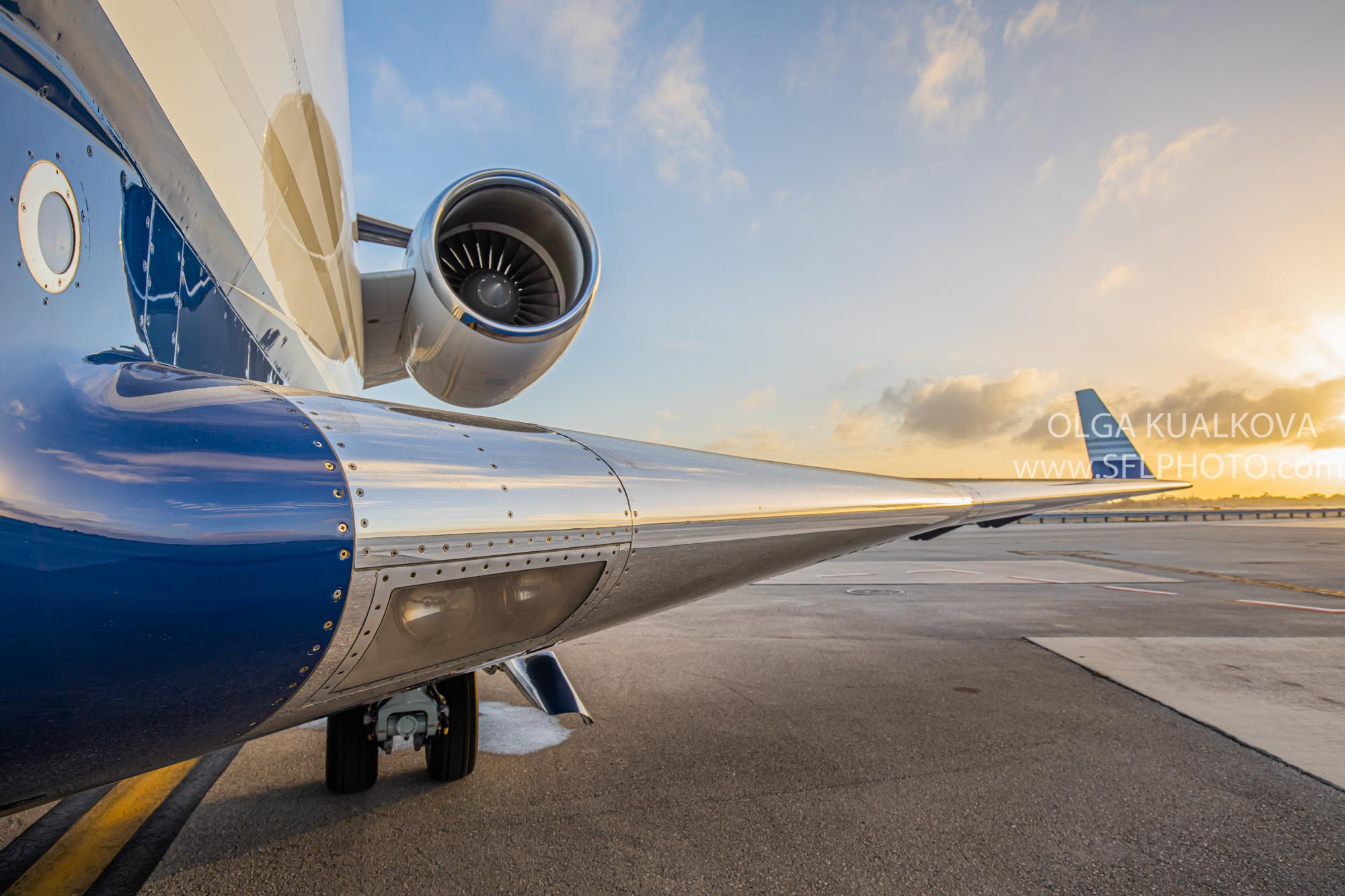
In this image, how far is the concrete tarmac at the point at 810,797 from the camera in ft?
8.45

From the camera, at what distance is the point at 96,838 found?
3033 millimetres

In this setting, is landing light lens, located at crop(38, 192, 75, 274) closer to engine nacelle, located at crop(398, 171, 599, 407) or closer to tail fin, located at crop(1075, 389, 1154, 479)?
engine nacelle, located at crop(398, 171, 599, 407)

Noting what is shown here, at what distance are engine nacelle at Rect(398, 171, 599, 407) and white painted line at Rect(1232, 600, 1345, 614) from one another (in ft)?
30.7

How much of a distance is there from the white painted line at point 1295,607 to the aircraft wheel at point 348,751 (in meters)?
10.2

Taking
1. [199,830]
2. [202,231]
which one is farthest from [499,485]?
[199,830]

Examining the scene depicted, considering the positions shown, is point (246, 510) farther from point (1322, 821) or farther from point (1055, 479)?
point (1055, 479)

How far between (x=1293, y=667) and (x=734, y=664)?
4376 millimetres

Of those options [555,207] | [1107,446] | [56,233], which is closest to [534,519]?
[56,233]

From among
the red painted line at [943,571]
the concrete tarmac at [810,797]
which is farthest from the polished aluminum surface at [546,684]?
the red painted line at [943,571]

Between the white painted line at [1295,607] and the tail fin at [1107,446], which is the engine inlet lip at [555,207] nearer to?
the white painted line at [1295,607]

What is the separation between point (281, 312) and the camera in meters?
3.42

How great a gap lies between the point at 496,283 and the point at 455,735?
127 inches

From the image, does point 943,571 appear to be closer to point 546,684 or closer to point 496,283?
point 496,283

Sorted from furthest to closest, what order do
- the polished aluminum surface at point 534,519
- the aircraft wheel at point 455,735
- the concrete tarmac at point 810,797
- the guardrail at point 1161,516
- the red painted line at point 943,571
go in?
the guardrail at point 1161,516
the red painted line at point 943,571
the aircraft wheel at point 455,735
the concrete tarmac at point 810,797
the polished aluminum surface at point 534,519
